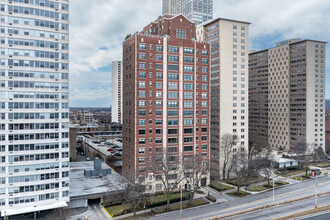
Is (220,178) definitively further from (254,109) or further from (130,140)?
(254,109)

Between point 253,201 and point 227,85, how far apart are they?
42.6 meters

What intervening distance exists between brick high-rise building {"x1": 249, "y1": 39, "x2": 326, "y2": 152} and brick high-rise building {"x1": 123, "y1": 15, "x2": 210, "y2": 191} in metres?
58.9

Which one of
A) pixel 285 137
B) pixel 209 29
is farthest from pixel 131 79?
pixel 285 137

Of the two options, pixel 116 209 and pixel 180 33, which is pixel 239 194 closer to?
pixel 116 209

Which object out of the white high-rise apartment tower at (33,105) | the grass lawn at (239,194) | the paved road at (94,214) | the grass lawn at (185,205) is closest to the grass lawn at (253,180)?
the grass lawn at (239,194)

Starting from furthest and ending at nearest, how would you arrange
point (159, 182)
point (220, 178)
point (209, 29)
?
point (209, 29)
point (220, 178)
point (159, 182)

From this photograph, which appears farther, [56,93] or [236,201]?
[236,201]

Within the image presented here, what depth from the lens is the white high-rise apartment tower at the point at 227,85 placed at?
9719 centimetres

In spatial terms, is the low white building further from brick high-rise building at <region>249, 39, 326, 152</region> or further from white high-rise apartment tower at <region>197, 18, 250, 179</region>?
white high-rise apartment tower at <region>197, 18, 250, 179</region>

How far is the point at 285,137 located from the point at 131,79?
9512 cm

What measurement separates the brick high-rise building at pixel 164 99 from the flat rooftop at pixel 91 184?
4.81 metres

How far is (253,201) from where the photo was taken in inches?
2820

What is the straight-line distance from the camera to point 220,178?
313 feet

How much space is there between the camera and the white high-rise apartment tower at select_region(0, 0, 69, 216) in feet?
189
